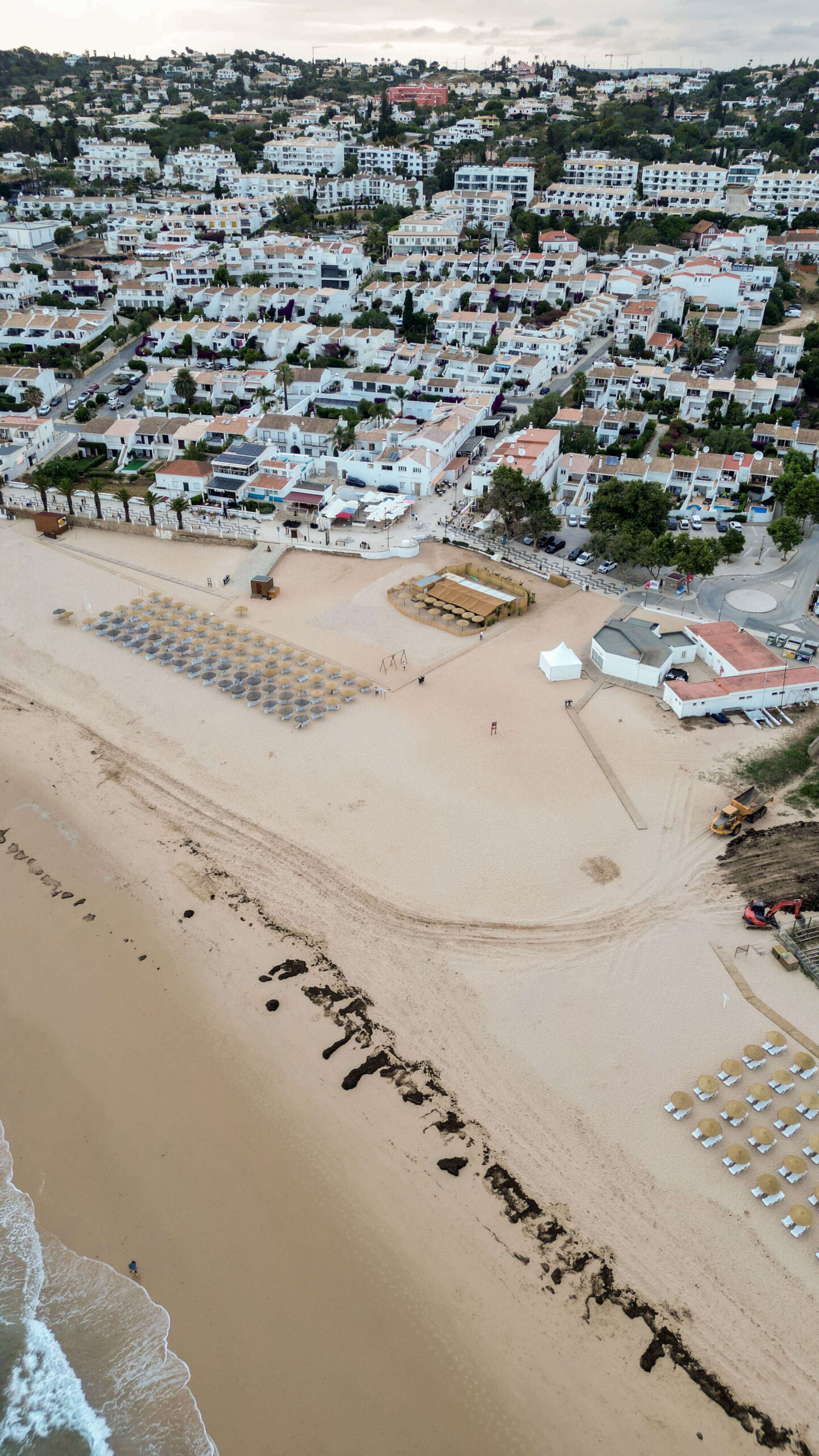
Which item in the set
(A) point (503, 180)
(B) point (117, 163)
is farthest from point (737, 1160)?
(B) point (117, 163)

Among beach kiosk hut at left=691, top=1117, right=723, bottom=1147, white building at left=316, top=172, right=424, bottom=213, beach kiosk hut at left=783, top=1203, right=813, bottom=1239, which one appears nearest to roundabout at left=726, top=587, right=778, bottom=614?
beach kiosk hut at left=691, top=1117, right=723, bottom=1147

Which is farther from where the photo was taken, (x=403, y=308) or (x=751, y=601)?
(x=403, y=308)

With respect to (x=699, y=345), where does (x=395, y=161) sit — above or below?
above

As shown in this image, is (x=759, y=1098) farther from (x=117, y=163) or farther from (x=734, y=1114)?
(x=117, y=163)

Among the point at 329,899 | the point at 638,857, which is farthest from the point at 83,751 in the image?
the point at 638,857

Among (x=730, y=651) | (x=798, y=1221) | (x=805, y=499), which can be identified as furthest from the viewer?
(x=805, y=499)

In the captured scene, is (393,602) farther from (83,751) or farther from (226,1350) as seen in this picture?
(226,1350)

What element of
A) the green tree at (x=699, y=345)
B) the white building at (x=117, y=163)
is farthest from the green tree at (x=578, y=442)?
the white building at (x=117, y=163)
